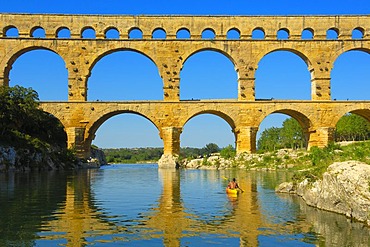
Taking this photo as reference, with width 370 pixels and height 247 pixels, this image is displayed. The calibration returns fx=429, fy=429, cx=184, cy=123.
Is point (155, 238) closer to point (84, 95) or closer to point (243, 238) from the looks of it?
point (243, 238)

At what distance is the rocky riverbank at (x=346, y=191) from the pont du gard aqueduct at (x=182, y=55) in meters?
23.3

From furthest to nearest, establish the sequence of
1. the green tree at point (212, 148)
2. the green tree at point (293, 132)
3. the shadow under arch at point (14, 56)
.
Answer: the green tree at point (212, 148)
the green tree at point (293, 132)
the shadow under arch at point (14, 56)

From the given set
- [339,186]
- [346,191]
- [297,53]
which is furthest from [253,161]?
[346,191]

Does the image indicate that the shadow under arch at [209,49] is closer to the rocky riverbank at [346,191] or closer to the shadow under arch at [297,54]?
the shadow under arch at [297,54]

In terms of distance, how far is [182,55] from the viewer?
35.5 metres

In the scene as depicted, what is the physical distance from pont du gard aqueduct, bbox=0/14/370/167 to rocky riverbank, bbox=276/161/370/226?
2326cm

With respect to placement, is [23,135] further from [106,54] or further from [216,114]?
[216,114]

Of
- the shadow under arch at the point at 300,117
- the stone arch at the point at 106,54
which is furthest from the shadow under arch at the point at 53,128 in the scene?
the shadow under arch at the point at 300,117

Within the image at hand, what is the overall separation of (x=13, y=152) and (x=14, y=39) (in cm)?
1070

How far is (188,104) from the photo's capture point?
1373 inches

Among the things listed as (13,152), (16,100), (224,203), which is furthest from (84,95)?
(224,203)

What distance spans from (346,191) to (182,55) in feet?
88.4

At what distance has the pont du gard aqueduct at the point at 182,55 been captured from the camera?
3469 centimetres

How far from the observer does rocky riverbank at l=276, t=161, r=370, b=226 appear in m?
9.38
